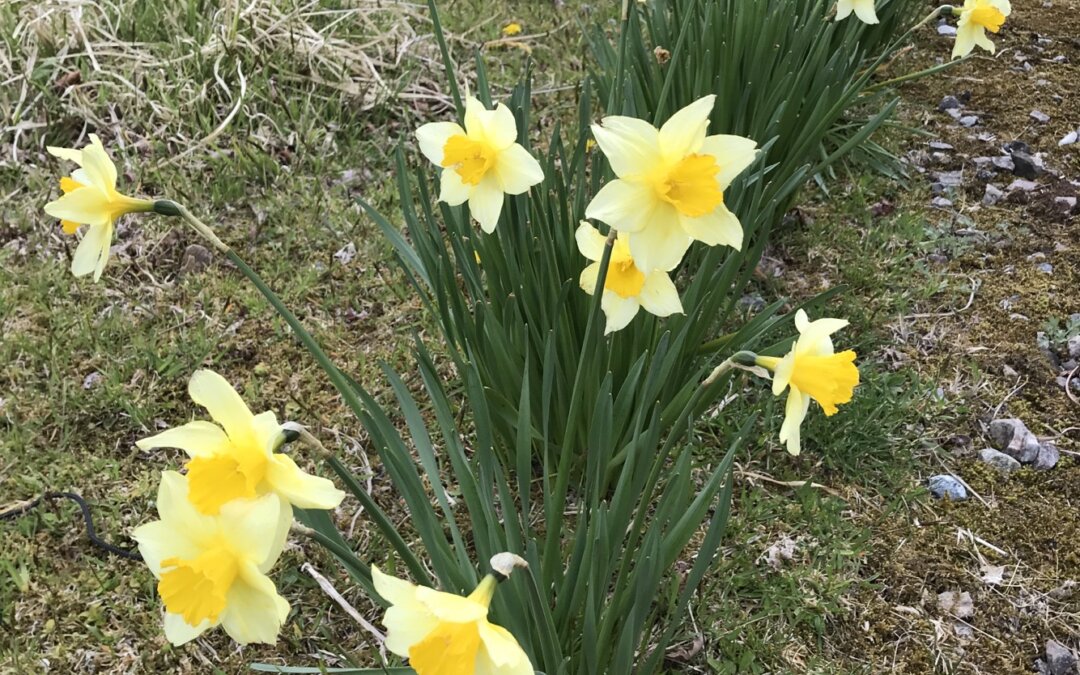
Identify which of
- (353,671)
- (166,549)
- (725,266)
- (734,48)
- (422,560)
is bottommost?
(422,560)

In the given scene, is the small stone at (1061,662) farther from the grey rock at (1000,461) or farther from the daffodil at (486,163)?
the daffodil at (486,163)

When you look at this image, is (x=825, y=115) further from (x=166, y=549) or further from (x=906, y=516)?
(x=166, y=549)

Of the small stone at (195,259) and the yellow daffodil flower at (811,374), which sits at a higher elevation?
the yellow daffodil flower at (811,374)

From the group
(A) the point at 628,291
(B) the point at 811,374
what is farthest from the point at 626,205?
(B) the point at 811,374

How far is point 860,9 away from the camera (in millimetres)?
2299

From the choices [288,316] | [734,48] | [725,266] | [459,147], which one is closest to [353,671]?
[288,316]

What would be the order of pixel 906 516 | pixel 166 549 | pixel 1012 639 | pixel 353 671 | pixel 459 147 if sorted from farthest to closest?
pixel 906 516, pixel 1012 639, pixel 459 147, pixel 353 671, pixel 166 549

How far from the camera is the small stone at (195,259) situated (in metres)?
2.54

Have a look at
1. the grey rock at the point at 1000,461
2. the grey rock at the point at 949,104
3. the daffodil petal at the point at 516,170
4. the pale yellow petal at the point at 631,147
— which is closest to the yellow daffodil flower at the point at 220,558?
the pale yellow petal at the point at 631,147

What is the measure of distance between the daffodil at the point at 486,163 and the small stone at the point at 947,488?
4.18ft

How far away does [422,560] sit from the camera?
5.67ft

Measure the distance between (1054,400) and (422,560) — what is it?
1.73m

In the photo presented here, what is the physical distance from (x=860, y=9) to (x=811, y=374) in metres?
1.59

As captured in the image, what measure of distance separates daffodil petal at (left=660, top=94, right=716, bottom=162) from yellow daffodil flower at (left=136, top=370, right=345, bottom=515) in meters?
0.66
